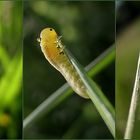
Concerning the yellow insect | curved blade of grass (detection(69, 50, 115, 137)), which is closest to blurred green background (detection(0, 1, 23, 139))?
the yellow insect

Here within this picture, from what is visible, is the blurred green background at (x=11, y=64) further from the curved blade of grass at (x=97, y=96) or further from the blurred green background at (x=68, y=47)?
the curved blade of grass at (x=97, y=96)

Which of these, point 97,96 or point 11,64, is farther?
point 11,64

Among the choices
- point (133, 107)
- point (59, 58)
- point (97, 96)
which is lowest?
point (133, 107)

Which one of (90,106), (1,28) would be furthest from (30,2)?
(90,106)

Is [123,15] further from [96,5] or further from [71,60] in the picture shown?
[71,60]

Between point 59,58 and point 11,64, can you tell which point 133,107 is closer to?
point 59,58

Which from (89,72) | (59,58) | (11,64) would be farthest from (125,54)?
(11,64)
